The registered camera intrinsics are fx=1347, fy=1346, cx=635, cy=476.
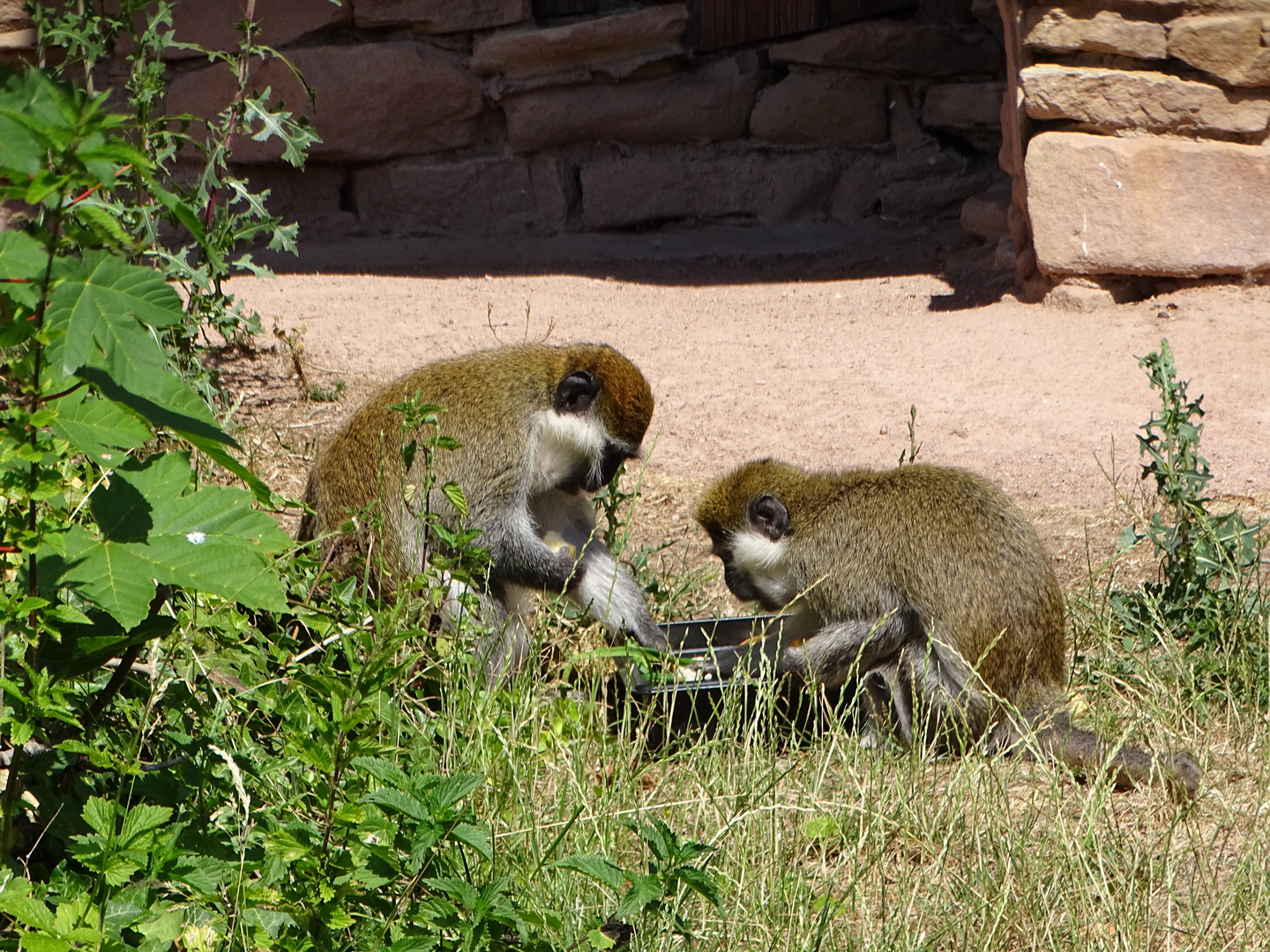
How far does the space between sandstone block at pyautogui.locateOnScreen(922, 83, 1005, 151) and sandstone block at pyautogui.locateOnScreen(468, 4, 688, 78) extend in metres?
1.95

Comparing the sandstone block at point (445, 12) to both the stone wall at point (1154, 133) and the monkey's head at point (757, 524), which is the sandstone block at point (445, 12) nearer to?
the stone wall at point (1154, 133)

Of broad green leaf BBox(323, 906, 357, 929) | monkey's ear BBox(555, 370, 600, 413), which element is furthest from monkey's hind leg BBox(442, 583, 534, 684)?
broad green leaf BBox(323, 906, 357, 929)

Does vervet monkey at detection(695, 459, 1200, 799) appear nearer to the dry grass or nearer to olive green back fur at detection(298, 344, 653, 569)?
the dry grass

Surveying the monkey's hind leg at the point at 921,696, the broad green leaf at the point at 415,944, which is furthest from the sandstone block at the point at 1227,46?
the broad green leaf at the point at 415,944

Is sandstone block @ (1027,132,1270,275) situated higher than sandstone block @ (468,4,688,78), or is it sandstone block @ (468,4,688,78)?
sandstone block @ (468,4,688,78)

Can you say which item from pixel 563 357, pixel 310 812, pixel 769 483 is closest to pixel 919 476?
pixel 769 483

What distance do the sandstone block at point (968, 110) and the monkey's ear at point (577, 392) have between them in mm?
6392

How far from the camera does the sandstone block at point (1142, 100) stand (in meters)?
7.43

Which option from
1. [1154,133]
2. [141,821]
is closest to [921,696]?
[141,821]

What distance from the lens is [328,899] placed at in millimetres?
2232

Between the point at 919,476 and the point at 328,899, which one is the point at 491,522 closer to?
the point at 919,476

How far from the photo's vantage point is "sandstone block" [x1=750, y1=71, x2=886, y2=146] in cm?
1010

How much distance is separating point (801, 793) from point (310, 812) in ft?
3.62

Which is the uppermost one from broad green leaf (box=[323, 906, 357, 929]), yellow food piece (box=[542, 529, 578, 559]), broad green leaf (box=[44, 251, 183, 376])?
broad green leaf (box=[44, 251, 183, 376])
